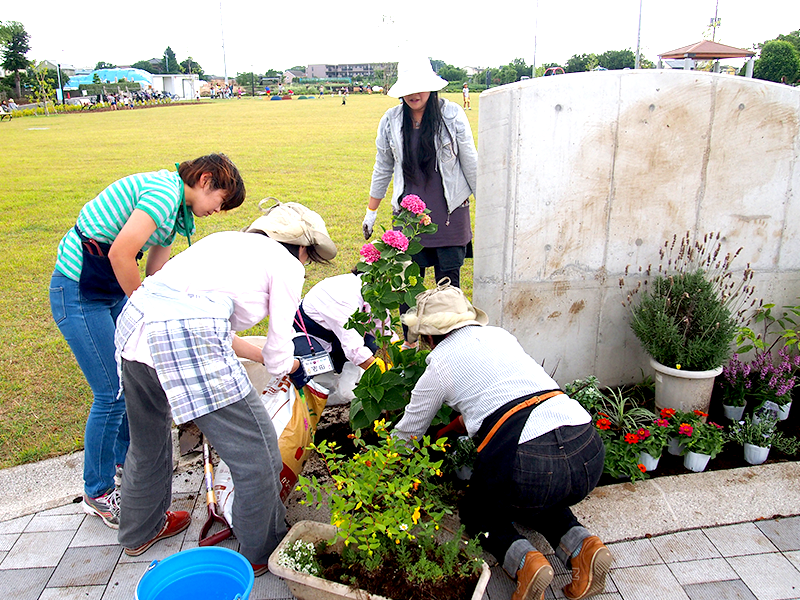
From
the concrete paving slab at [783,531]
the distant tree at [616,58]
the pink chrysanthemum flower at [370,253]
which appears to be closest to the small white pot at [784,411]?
the concrete paving slab at [783,531]

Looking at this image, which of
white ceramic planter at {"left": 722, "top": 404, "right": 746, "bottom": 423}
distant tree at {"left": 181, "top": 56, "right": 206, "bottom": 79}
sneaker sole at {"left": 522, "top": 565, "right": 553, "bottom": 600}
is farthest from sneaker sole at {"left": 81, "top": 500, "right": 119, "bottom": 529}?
distant tree at {"left": 181, "top": 56, "right": 206, "bottom": 79}

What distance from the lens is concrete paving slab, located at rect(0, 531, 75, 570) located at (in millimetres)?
2434

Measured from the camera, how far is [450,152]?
11.5ft

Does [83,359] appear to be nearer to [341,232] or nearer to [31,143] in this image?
[341,232]

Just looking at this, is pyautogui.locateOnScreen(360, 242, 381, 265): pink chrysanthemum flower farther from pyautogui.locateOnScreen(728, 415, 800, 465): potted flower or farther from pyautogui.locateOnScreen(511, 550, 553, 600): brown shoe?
pyautogui.locateOnScreen(728, 415, 800, 465): potted flower

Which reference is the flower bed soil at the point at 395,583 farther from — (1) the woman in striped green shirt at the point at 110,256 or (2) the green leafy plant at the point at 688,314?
(2) the green leafy plant at the point at 688,314

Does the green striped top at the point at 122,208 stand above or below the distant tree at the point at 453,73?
below

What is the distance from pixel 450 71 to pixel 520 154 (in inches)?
3020

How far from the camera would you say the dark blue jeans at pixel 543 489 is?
215cm

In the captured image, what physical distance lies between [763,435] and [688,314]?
2.31 feet

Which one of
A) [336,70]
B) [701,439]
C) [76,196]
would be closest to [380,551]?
[701,439]

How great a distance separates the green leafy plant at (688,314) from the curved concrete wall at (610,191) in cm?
19

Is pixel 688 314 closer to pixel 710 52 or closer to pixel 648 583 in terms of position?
pixel 648 583

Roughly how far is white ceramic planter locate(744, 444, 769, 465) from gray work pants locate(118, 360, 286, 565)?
7.64 feet
